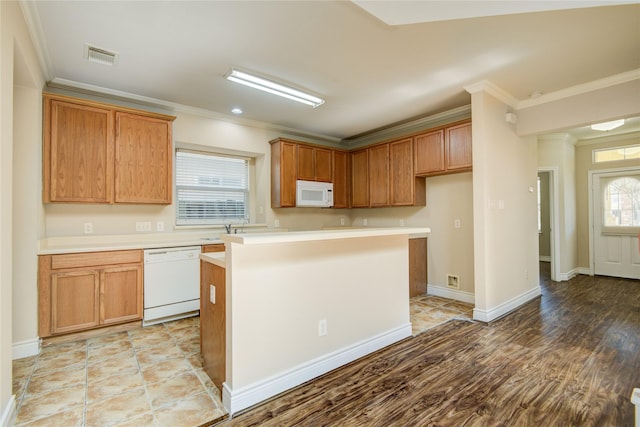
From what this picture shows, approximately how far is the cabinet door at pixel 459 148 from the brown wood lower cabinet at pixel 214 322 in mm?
3299

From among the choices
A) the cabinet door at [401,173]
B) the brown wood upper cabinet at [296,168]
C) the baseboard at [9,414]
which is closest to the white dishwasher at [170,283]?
the baseboard at [9,414]

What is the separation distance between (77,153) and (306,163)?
116 inches

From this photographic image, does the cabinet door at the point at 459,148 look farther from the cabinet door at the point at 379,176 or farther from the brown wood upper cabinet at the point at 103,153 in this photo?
the brown wood upper cabinet at the point at 103,153

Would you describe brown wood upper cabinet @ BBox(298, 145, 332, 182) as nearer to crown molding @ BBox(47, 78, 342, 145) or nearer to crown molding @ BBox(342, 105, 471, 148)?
crown molding @ BBox(47, 78, 342, 145)

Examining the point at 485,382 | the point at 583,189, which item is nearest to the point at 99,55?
the point at 485,382

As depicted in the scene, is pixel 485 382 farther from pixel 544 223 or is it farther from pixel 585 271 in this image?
pixel 544 223

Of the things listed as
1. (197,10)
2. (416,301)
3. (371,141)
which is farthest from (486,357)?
(371,141)

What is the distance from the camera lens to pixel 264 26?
2.29 meters

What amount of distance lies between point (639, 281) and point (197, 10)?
25.0 feet

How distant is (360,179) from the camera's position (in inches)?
211

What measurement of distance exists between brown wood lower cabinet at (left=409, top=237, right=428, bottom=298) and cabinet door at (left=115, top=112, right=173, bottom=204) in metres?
3.42

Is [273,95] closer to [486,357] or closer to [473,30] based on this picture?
[473,30]

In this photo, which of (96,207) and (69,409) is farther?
(96,207)

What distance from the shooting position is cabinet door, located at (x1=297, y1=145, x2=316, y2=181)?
484 centimetres
